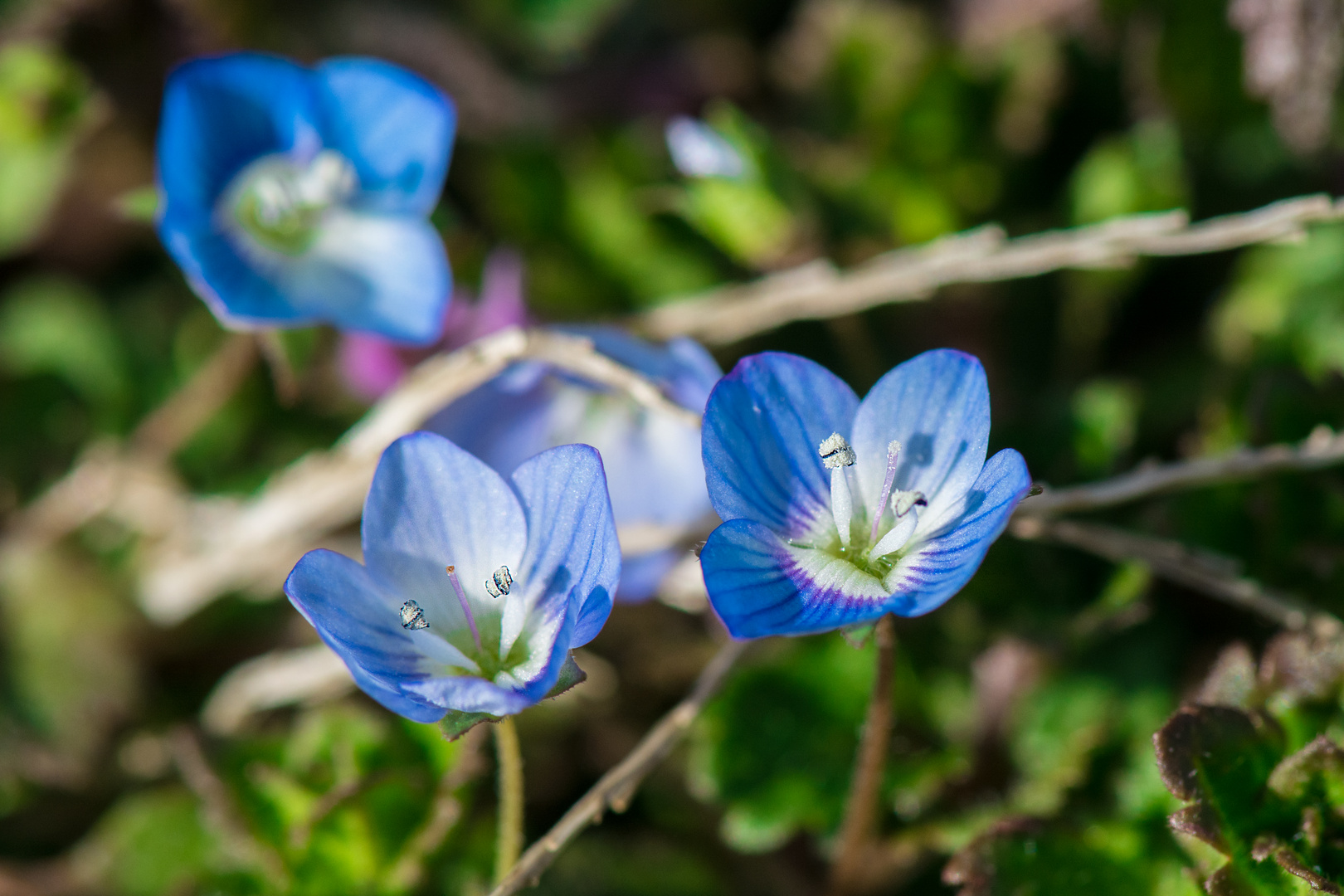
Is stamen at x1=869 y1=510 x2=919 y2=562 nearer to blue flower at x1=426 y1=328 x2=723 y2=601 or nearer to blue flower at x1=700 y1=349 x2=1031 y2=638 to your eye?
blue flower at x1=700 y1=349 x2=1031 y2=638

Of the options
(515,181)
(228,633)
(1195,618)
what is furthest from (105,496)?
(1195,618)

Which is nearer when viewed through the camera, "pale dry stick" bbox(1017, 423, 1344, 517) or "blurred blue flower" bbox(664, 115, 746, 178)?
"pale dry stick" bbox(1017, 423, 1344, 517)

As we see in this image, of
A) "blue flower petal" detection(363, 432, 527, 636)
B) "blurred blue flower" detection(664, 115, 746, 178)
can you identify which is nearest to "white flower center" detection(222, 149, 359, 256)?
"blurred blue flower" detection(664, 115, 746, 178)

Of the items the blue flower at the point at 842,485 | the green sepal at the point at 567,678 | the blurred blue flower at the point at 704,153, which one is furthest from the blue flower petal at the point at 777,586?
the blurred blue flower at the point at 704,153

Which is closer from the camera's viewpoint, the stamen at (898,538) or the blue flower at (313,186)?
the stamen at (898,538)

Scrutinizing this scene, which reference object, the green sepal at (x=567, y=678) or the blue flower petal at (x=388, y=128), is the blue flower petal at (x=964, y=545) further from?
the blue flower petal at (x=388, y=128)

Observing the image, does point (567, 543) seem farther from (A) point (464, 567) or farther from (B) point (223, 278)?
(B) point (223, 278)
